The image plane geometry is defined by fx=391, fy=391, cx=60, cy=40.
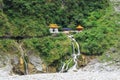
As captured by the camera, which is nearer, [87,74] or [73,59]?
[87,74]

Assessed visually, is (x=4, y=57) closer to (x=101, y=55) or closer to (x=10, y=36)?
(x=10, y=36)

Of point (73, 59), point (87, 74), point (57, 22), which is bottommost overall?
point (73, 59)

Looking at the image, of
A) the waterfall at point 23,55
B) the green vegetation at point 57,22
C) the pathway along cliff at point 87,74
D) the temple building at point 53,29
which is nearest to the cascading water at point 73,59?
the pathway along cliff at point 87,74

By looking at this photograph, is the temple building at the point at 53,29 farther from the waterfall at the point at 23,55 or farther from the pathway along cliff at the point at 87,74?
the waterfall at the point at 23,55

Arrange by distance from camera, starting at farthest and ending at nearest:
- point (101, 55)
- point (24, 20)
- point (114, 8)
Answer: point (114, 8) < point (24, 20) < point (101, 55)

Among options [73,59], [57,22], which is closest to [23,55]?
[73,59]

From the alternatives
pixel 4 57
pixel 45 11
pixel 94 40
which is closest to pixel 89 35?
pixel 94 40

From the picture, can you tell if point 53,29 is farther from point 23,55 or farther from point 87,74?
point 87,74

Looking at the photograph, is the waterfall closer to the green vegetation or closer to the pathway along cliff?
the green vegetation
